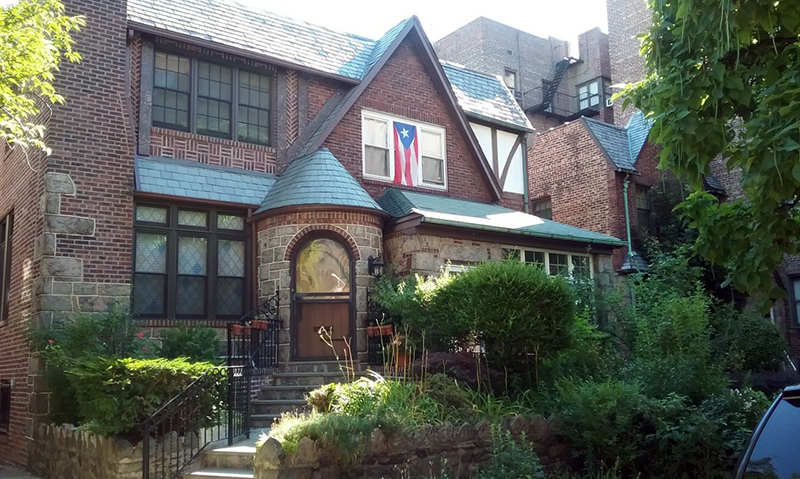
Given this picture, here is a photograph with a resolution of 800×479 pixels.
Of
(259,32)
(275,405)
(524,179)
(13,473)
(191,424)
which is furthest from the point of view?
(524,179)

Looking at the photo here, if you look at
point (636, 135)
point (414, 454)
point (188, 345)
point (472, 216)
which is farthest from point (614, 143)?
point (414, 454)

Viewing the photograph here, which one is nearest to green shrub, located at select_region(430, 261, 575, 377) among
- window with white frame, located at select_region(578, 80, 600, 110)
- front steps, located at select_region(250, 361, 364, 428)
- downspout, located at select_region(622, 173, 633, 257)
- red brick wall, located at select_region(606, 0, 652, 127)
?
front steps, located at select_region(250, 361, 364, 428)

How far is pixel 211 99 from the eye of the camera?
567 inches

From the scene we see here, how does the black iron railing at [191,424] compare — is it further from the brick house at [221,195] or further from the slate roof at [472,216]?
the slate roof at [472,216]

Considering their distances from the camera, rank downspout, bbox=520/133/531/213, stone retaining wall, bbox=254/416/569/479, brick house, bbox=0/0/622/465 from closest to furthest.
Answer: stone retaining wall, bbox=254/416/569/479 → brick house, bbox=0/0/622/465 → downspout, bbox=520/133/531/213

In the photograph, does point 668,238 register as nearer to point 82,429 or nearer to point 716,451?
point 716,451

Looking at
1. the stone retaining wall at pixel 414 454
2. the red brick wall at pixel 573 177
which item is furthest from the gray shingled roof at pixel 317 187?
the red brick wall at pixel 573 177

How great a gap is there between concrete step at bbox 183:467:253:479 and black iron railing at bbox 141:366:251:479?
233 mm

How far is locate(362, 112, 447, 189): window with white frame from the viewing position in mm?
16094

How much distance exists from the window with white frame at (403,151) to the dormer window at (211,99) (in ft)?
7.57

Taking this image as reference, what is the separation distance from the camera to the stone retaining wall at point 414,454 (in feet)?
22.6

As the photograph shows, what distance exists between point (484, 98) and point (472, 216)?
5.57 metres

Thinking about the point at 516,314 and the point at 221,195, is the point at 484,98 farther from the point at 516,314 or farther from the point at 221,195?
the point at 516,314

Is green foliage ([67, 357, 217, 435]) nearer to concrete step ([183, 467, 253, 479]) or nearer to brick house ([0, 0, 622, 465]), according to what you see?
concrete step ([183, 467, 253, 479])
